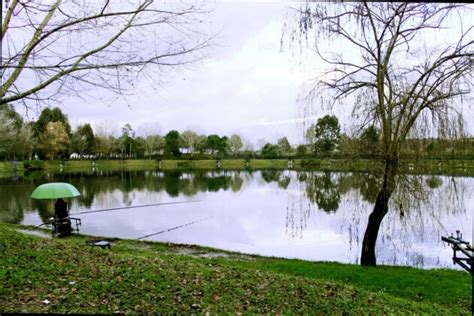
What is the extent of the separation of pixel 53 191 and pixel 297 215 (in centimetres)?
584

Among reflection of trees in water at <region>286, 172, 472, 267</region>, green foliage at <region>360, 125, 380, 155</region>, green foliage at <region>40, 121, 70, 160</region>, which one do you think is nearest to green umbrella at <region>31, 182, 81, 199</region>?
green foliage at <region>40, 121, 70, 160</region>

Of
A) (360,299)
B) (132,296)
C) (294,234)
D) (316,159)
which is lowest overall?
(294,234)

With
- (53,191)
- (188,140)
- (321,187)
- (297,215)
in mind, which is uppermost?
(188,140)

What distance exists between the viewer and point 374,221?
4.38 meters

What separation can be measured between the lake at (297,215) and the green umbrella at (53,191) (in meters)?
0.21

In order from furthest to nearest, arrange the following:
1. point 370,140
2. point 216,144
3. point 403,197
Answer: point 216,144 → point 370,140 → point 403,197

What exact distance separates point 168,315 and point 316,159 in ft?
8.96

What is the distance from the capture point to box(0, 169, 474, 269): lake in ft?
12.9

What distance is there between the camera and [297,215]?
29.2ft

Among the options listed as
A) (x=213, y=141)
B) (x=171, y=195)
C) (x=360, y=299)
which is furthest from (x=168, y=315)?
(x=213, y=141)

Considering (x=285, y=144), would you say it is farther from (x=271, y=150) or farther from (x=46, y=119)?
(x=271, y=150)

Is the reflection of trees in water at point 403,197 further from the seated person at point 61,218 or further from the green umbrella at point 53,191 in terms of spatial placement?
the seated person at point 61,218

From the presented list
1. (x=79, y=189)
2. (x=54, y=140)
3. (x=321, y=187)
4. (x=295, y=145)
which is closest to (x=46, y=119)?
(x=54, y=140)

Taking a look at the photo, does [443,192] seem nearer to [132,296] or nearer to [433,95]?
[433,95]
